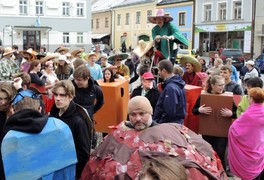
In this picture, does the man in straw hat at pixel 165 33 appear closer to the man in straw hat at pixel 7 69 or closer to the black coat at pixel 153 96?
the black coat at pixel 153 96

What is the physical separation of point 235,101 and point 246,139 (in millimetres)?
755

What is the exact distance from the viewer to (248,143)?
454 centimetres

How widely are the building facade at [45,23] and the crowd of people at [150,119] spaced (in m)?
29.8

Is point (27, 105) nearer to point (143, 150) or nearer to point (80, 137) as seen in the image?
point (80, 137)

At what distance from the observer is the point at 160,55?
692 cm

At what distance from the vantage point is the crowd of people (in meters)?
2.83

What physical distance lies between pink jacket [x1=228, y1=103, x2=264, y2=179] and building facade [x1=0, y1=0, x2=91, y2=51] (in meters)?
33.4

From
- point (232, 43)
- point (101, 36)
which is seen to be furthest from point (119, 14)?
point (232, 43)

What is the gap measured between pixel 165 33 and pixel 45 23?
33.0m

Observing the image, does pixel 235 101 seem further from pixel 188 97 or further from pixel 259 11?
pixel 259 11

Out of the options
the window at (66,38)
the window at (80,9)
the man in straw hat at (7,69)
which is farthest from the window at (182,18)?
the man in straw hat at (7,69)

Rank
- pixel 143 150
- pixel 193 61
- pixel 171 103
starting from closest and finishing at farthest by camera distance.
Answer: pixel 143 150 → pixel 171 103 → pixel 193 61

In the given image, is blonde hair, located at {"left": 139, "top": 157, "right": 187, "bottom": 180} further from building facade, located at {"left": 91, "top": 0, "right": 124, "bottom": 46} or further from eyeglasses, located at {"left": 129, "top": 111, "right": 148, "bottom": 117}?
building facade, located at {"left": 91, "top": 0, "right": 124, "bottom": 46}

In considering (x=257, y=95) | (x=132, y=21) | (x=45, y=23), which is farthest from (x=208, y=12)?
(x=257, y=95)
